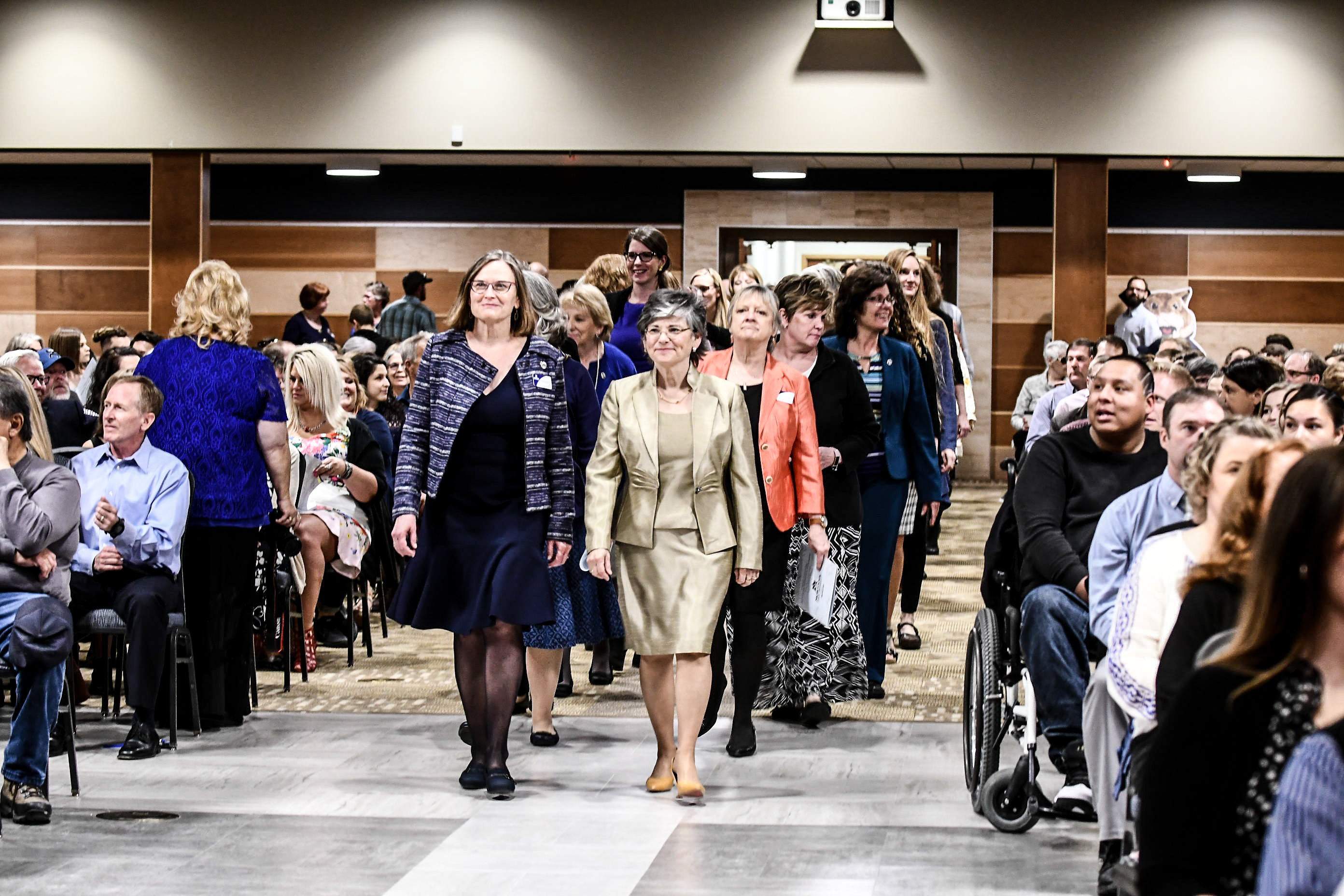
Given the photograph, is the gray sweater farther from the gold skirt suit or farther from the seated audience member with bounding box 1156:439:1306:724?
the seated audience member with bounding box 1156:439:1306:724

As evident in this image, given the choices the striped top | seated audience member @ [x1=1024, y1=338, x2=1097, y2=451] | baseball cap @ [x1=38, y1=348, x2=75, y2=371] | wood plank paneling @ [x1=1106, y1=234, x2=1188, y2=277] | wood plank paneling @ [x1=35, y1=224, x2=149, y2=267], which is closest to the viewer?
the striped top

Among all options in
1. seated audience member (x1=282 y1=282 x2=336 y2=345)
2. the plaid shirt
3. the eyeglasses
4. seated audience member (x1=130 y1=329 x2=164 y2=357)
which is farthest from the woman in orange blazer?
seated audience member (x1=282 y1=282 x2=336 y2=345)

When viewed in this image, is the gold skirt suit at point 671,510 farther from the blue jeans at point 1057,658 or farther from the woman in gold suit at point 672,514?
the blue jeans at point 1057,658

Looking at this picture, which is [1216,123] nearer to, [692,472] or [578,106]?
[578,106]

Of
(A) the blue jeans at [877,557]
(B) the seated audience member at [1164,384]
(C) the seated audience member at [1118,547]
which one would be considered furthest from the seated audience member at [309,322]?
(C) the seated audience member at [1118,547]

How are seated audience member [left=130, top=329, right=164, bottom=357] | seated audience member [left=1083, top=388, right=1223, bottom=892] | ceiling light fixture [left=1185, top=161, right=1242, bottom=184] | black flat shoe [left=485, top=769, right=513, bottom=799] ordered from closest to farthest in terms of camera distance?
1. seated audience member [left=1083, top=388, right=1223, bottom=892]
2. black flat shoe [left=485, top=769, right=513, bottom=799]
3. seated audience member [left=130, top=329, right=164, bottom=357]
4. ceiling light fixture [left=1185, top=161, right=1242, bottom=184]

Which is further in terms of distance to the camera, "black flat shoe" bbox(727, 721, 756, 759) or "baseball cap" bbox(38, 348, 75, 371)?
"baseball cap" bbox(38, 348, 75, 371)

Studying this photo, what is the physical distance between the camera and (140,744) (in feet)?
17.4

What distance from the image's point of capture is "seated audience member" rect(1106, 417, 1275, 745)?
3223 mm

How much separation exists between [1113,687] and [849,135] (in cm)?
958

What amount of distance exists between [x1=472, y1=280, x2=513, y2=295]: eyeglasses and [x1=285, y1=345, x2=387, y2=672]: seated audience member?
2340 mm

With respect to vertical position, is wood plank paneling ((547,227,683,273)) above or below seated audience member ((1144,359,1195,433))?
above

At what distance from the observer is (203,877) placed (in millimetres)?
3965

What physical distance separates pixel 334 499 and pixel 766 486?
Answer: 2547 millimetres
